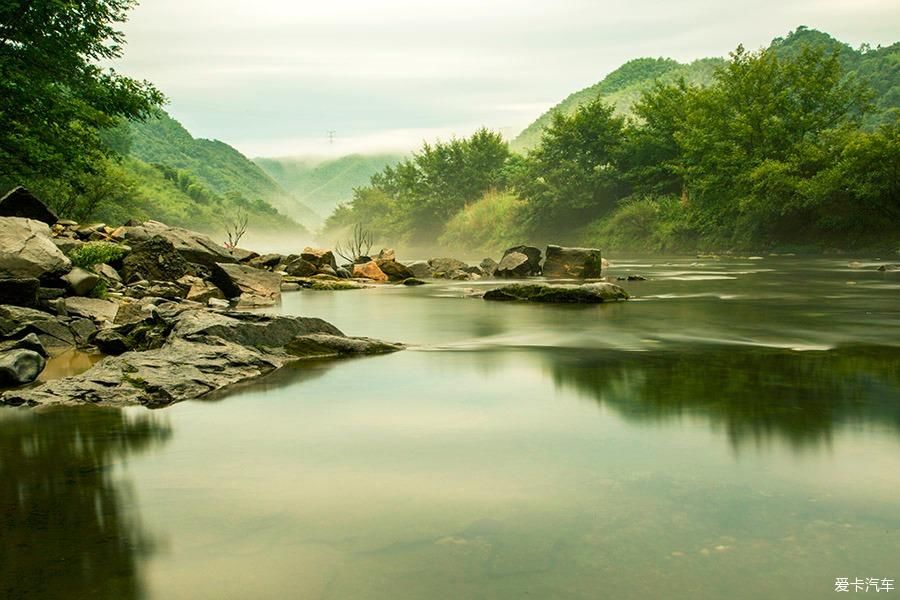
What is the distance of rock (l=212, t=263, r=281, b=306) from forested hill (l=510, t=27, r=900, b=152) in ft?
159

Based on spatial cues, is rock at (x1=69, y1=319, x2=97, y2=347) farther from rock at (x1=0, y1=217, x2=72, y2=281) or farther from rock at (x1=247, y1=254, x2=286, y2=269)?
rock at (x1=247, y1=254, x2=286, y2=269)

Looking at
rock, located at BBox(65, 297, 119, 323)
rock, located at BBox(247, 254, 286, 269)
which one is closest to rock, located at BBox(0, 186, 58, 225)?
rock, located at BBox(65, 297, 119, 323)

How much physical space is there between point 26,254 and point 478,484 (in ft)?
32.2

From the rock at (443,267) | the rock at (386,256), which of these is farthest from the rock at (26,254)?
the rock at (443,267)

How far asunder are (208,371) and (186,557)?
440 cm

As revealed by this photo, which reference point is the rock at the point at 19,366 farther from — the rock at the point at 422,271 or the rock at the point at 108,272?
the rock at the point at 422,271

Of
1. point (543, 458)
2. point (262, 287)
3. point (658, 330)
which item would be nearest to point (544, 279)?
point (262, 287)

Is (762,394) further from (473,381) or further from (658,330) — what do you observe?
(658,330)

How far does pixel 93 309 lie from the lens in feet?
39.0

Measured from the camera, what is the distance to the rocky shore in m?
7.08

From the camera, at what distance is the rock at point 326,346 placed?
30.7ft

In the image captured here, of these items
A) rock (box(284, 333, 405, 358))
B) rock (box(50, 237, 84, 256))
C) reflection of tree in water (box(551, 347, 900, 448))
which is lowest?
reflection of tree in water (box(551, 347, 900, 448))

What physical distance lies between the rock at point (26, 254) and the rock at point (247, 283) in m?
5.35

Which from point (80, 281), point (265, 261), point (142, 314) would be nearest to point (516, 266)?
point (265, 261)
